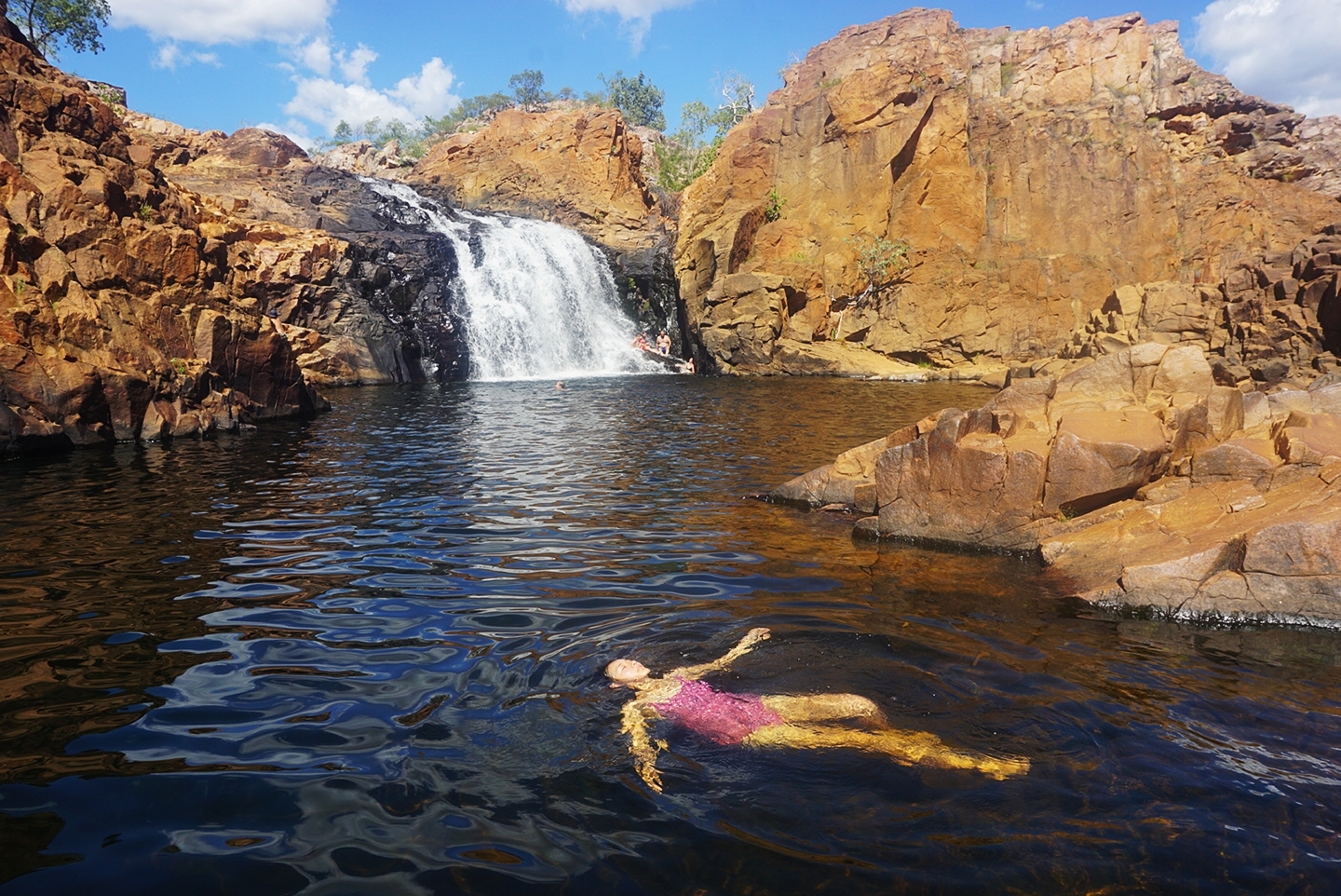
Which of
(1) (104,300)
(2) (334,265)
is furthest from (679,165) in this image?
(1) (104,300)

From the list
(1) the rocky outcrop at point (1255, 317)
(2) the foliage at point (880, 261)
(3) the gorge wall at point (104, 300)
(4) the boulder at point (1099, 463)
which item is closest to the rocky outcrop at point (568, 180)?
(2) the foliage at point (880, 261)

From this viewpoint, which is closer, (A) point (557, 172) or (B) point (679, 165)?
(A) point (557, 172)

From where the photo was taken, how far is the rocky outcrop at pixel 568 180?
139ft

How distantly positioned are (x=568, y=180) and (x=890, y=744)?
1814 inches

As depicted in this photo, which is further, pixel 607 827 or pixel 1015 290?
pixel 1015 290

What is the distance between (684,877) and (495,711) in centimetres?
195

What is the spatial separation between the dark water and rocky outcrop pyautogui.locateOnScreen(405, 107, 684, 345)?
32.6 meters

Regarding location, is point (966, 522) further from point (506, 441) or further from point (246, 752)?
point (506, 441)

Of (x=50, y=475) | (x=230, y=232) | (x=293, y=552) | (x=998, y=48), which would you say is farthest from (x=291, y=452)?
(x=998, y=48)

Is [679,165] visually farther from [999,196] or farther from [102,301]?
[102,301]

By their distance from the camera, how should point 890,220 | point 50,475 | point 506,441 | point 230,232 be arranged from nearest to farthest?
point 50,475
point 506,441
point 230,232
point 890,220

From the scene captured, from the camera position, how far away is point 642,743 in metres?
4.56

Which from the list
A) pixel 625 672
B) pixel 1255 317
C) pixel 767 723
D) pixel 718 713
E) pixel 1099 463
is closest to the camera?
pixel 767 723

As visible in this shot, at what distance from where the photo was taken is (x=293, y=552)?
8.51 m
